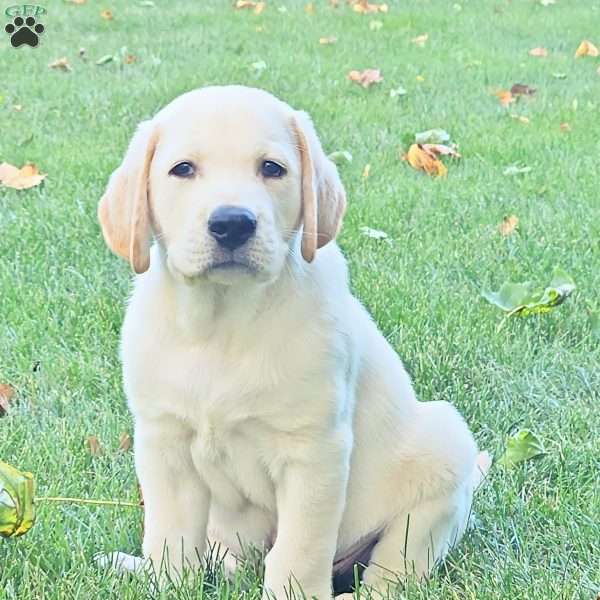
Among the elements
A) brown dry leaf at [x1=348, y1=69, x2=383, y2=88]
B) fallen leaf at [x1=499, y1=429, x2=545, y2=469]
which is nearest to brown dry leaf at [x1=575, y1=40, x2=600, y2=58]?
brown dry leaf at [x1=348, y1=69, x2=383, y2=88]

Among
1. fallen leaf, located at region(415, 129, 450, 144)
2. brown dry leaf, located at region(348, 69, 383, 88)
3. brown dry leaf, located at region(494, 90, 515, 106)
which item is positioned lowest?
brown dry leaf, located at region(348, 69, 383, 88)

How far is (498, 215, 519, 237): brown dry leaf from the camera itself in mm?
4316

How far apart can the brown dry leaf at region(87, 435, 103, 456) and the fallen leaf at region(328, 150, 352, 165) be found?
2579 millimetres

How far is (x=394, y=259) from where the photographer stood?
404 cm

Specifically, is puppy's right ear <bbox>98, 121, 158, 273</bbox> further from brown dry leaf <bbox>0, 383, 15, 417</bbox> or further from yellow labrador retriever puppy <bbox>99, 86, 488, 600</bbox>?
brown dry leaf <bbox>0, 383, 15, 417</bbox>

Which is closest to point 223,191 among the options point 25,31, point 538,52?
point 538,52

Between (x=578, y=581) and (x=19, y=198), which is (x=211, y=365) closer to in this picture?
(x=578, y=581)

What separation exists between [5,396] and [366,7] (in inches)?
272

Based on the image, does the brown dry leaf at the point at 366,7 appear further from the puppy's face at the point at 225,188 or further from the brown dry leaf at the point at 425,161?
the puppy's face at the point at 225,188

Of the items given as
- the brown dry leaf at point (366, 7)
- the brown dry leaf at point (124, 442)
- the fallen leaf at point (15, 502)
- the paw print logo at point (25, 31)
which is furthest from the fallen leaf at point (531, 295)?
the brown dry leaf at point (366, 7)

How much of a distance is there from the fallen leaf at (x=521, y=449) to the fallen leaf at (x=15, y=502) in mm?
1185

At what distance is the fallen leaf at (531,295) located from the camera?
3508mm

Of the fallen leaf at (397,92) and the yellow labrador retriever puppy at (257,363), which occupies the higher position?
the yellow labrador retriever puppy at (257,363)

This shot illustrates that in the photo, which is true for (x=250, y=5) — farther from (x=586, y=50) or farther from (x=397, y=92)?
(x=397, y=92)
